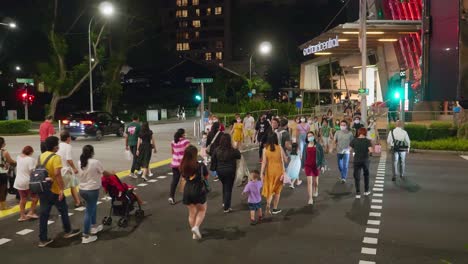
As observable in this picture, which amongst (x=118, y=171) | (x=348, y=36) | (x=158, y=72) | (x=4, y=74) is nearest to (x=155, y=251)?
(x=118, y=171)

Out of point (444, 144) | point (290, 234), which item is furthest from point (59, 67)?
point (290, 234)

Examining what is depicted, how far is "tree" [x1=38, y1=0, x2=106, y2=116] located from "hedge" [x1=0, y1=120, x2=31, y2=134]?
9191 mm

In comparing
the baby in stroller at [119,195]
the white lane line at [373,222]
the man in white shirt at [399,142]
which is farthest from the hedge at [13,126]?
the white lane line at [373,222]

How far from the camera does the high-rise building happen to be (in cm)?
12725

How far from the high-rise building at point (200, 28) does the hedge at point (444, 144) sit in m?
105

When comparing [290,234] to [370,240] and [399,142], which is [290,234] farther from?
[399,142]

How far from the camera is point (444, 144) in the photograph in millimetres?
20422

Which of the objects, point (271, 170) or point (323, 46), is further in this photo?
point (323, 46)

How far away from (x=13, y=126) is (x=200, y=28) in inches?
4101

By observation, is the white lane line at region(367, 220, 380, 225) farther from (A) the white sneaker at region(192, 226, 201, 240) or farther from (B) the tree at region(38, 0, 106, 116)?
(B) the tree at region(38, 0, 106, 116)

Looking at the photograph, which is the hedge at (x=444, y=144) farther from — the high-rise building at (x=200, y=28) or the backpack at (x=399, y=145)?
the high-rise building at (x=200, y=28)

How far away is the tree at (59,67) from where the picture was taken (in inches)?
1537

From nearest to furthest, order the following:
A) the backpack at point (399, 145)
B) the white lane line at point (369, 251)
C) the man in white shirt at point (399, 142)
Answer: the white lane line at point (369, 251), the man in white shirt at point (399, 142), the backpack at point (399, 145)

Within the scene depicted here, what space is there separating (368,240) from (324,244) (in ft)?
2.56
